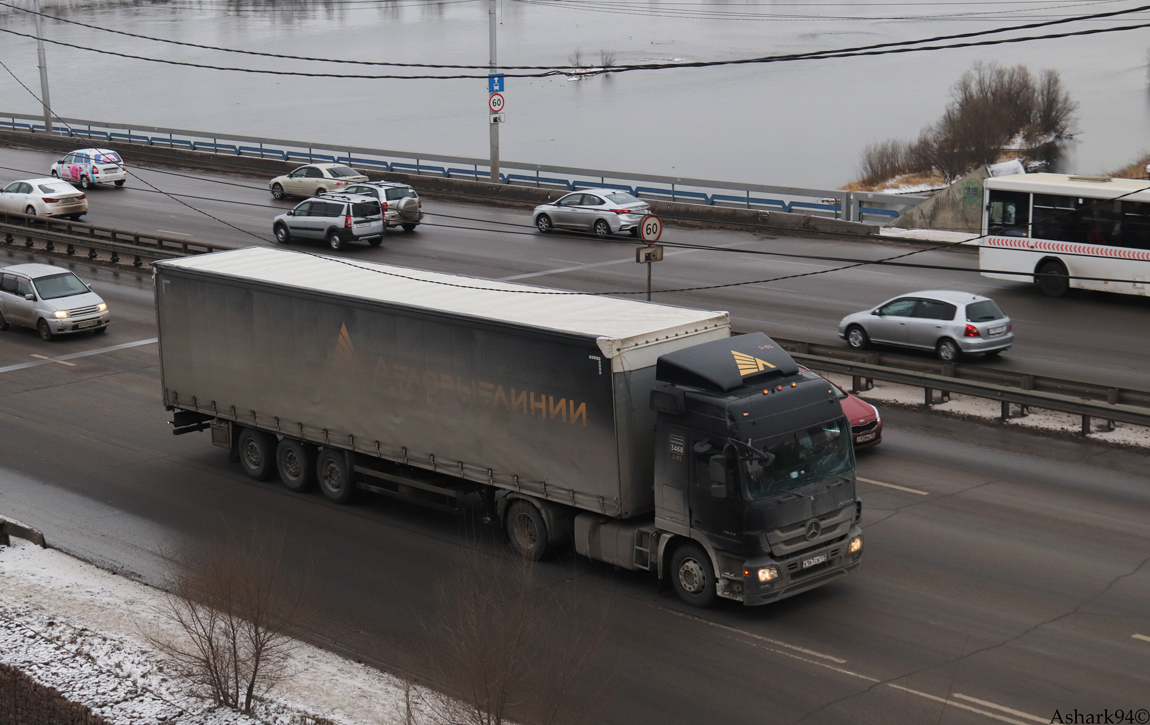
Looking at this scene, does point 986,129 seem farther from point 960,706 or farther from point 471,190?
point 960,706

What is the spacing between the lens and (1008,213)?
28953 millimetres

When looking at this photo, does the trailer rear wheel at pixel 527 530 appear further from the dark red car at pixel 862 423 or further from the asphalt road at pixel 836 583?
the dark red car at pixel 862 423

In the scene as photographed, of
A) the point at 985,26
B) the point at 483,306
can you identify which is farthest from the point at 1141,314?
the point at 985,26

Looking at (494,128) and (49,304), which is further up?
(494,128)

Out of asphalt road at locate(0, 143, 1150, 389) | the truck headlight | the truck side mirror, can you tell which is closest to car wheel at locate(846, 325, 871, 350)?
asphalt road at locate(0, 143, 1150, 389)

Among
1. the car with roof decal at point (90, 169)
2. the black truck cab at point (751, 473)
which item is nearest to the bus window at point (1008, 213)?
the black truck cab at point (751, 473)

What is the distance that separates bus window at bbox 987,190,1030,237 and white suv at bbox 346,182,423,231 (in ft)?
61.2

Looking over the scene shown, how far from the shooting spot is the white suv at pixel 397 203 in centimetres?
3841

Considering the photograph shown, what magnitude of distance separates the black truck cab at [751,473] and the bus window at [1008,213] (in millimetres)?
18210

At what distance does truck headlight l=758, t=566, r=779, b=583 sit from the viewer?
1207 centimetres

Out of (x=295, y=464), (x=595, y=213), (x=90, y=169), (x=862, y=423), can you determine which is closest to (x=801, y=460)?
(x=862, y=423)

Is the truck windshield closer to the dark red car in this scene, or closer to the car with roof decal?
the dark red car

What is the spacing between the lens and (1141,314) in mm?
26734

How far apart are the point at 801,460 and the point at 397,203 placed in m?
28.2
